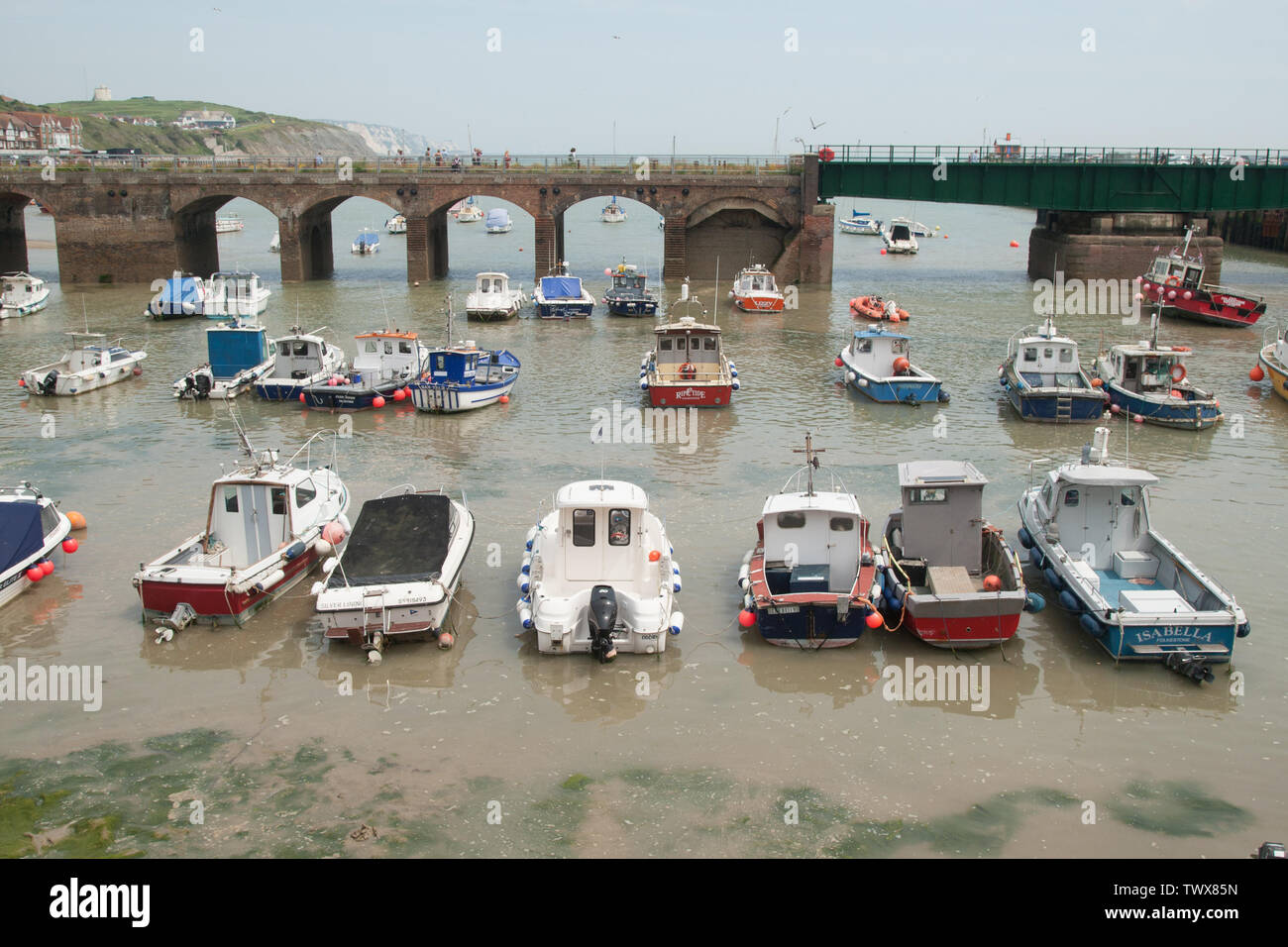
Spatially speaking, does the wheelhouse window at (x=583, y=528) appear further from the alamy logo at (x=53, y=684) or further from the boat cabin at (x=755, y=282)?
the boat cabin at (x=755, y=282)

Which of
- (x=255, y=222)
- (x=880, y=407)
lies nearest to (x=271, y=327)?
(x=880, y=407)

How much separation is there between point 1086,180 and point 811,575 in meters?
51.1

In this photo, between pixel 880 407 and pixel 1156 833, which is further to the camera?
pixel 880 407

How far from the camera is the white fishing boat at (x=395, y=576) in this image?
17422 millimetres

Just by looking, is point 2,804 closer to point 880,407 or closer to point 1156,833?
point 1156,833

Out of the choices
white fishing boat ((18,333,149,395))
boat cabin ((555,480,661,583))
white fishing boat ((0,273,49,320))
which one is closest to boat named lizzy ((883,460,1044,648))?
boat cabin ((555,480,661,583))

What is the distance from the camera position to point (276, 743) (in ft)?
49.2

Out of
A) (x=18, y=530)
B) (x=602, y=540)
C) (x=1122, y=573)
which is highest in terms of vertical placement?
(x=602, y=540)

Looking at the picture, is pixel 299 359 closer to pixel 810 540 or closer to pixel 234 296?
pixel 234 296

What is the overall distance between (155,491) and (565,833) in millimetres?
17339

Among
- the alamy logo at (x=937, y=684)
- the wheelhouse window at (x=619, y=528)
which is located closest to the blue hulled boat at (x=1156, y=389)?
the alamy logo at (x=937, y=684)

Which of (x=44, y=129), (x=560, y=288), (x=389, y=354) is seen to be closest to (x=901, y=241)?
(x=560, y=288)

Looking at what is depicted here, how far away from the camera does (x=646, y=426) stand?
107 feet

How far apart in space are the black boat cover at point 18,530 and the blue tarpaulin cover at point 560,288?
3485 cm
